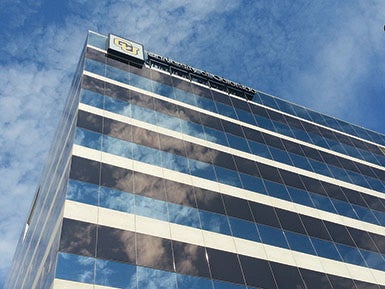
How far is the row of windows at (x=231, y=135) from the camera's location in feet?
110

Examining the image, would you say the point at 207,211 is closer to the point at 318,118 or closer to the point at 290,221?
the point at 290,221

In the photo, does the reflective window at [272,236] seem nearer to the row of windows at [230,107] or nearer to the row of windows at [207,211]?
the row of windows at [207,211]

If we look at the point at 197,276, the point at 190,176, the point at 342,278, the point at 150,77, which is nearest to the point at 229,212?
the point at 190,176

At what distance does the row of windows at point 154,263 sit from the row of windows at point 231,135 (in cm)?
1229

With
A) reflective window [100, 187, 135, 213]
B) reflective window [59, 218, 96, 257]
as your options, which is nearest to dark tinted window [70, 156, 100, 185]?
reflective window [100, 187, 135, 213]

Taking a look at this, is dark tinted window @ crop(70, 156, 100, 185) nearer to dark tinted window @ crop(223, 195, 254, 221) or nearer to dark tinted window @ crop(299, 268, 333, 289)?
dark tinted window @ crop(223, 195, 254, 221)

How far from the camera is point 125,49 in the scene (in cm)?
3994

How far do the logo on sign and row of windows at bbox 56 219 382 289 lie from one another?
2209 cm

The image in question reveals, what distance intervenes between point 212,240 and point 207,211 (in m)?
2.50

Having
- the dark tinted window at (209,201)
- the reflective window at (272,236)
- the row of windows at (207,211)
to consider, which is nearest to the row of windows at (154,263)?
the reflective window at (272,236)

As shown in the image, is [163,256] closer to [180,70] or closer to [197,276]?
[197,276]

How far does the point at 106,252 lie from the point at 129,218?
10.1ft

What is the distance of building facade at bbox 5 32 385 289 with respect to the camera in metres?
22.9

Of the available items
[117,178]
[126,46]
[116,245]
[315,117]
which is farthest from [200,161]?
[315,117]
